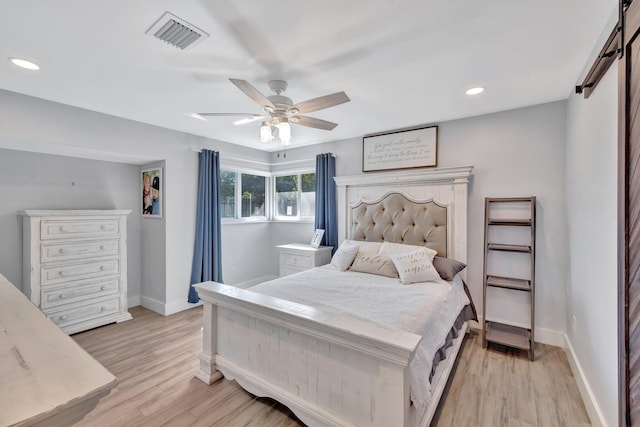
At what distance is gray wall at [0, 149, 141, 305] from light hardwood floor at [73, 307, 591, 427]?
123cm

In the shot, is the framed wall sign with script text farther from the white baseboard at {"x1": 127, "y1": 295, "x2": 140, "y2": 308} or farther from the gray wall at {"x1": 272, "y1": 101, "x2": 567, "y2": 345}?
the white baseboard at {"x1": 127, "y1": 295, "x2": 140, "y2": 308}

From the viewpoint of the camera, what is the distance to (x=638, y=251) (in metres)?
1.09

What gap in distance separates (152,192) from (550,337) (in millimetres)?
4888

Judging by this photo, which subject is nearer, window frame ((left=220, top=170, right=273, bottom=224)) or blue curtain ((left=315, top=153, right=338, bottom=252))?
blue curtain ((left=315, top=153, right=338, bottom=252))

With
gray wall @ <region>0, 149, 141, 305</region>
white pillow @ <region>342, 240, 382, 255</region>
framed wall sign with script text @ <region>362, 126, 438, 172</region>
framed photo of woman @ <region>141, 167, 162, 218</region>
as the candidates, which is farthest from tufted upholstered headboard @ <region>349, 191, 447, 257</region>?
gray wall @ <region>0, 149, 141, 305</region>

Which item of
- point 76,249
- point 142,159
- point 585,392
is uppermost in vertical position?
point 142,159

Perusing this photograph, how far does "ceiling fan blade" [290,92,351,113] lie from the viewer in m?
1.82

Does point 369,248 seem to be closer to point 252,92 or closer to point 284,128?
point 284,128

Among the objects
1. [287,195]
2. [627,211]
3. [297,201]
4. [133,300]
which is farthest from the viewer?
[287,195]

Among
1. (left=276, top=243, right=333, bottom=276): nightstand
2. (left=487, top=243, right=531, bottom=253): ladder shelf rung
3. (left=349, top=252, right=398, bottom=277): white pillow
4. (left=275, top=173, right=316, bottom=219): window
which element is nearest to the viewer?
(left=487, top=243, right=531, bottom=253): ladder shelf rung

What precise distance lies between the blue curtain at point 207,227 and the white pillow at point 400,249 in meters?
2.39

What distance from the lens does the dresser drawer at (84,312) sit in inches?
116

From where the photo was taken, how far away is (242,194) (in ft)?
15.5

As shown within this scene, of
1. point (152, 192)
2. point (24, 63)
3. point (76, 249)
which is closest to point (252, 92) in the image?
point (24, 63)
